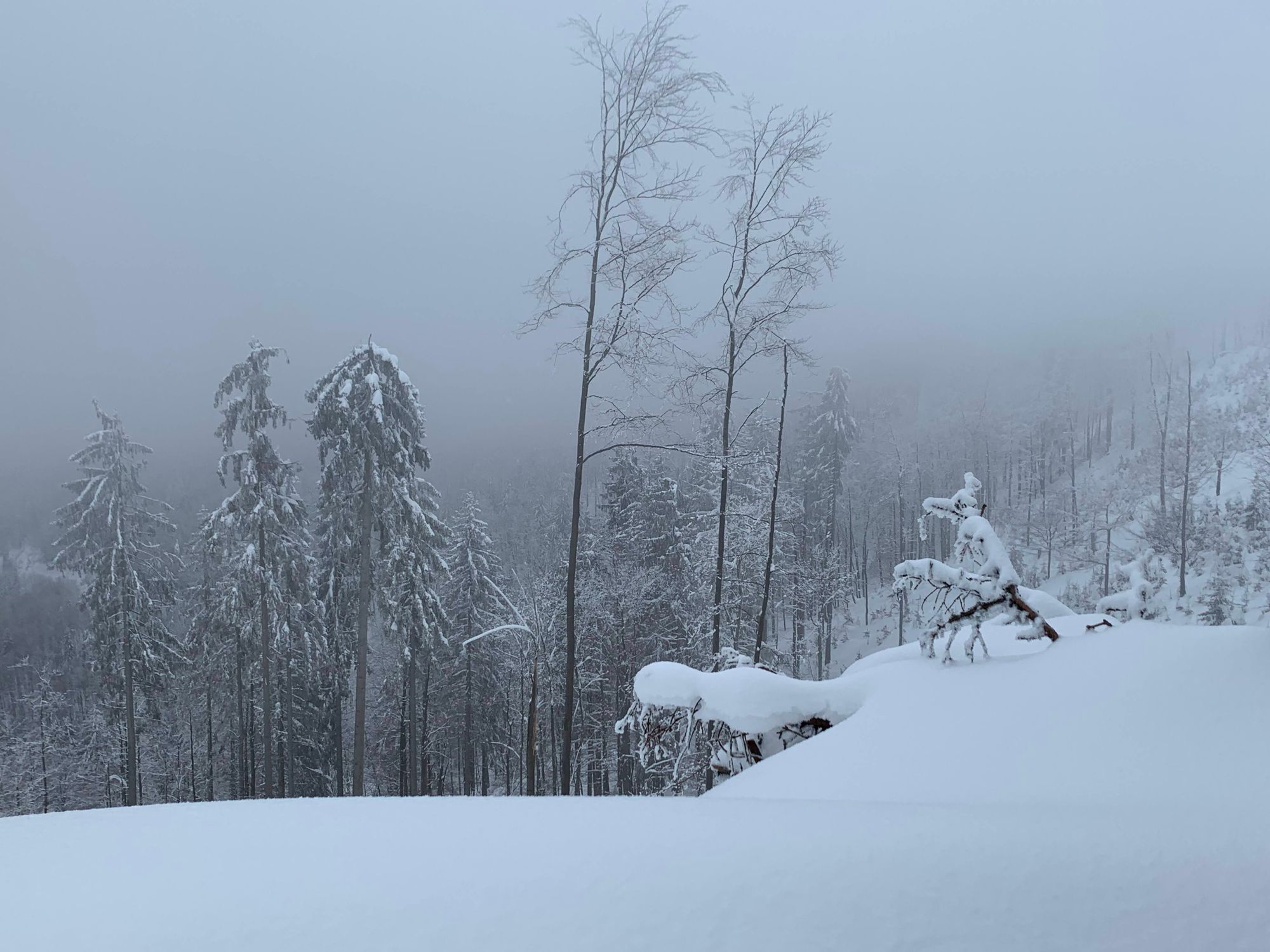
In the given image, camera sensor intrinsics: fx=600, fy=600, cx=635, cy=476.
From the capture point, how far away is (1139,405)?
191 feet

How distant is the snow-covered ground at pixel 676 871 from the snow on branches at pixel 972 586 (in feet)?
7.32

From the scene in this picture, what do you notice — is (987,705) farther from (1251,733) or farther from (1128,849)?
(1128,849)

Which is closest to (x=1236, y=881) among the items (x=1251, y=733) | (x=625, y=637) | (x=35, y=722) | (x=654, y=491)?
(x=1251, y=733)

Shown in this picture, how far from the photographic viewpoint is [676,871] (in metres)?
1.61

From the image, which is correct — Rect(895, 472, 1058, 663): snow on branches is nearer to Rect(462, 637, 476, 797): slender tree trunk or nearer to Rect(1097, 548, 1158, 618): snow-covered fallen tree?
Rect(1097, 548, 1158, 618): snow-covered fallen tree

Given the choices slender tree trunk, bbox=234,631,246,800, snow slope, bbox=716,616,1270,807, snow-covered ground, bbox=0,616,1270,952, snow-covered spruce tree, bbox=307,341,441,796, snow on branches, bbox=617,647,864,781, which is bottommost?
slender tree trunk, bbox=234,631,246,800

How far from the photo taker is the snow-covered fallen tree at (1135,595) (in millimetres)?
5566

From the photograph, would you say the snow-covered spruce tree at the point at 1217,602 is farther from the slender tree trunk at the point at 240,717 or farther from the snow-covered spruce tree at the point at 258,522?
the slender tree trunk at the point at 240,717

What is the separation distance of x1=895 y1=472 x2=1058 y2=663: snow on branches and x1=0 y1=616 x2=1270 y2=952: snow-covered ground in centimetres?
223

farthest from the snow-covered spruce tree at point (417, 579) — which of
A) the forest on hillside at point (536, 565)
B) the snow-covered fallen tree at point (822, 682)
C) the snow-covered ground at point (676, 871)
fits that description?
the snow-covered ground at point (676, 871)

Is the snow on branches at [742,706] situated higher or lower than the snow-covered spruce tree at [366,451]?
lower

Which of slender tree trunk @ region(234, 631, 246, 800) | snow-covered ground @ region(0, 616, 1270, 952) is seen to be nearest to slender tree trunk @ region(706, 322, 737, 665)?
snow-covered ground @ region(0, 616, 1270, 952)

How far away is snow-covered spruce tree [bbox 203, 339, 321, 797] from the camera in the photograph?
550 inches

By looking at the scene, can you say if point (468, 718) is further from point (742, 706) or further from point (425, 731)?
point (742, 706)
